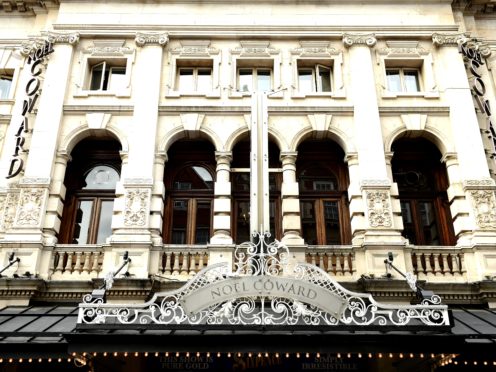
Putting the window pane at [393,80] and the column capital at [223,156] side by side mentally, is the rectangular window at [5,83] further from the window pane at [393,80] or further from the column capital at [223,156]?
the window pane at [393,80]

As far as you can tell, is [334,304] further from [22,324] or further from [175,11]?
[175,11]

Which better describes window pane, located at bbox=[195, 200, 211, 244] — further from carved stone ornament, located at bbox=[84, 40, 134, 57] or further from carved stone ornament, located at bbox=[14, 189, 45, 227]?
carved stone ornament, located at bbox=[84, 40, 134, 57]

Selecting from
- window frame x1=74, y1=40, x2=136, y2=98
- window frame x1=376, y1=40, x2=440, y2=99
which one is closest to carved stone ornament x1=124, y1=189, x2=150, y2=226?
window frame x1=74, y1=40, x2=136, y2=98

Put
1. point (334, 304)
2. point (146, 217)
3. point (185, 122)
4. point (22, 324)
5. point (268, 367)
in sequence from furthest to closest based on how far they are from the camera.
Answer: point (185, 122) → point (146, 217) → point (268, 367) → point (22, 324) → point (334, 304)

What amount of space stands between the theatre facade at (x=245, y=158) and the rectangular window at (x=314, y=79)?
0.18 ft

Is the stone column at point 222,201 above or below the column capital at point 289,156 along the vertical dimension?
below

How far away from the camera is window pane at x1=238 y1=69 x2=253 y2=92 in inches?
723

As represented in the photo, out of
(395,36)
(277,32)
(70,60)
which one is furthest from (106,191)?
(395,36)

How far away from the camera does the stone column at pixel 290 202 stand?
15639 mm

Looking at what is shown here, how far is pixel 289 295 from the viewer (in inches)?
446

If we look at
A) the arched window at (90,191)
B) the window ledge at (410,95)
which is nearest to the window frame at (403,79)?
the window ledge at (410,95)

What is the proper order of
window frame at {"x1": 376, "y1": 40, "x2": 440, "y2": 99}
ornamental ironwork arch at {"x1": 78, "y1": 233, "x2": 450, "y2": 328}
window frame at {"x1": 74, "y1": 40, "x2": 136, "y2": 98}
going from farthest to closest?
window frame at {"x1": 376, "y1": 40, "x2": 440, "y2": 99}, window frame at {"x1": 74, "y1": 40, "x2": 136, "y2": 98}, ornamental ironwork arch at {"x1": 78, "y1": 233, "x2": 450, "y2": 328}

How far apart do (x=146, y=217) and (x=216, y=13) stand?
8.34 meters

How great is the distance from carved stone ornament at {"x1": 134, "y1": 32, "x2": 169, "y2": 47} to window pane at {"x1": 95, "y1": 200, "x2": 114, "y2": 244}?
586 cm
